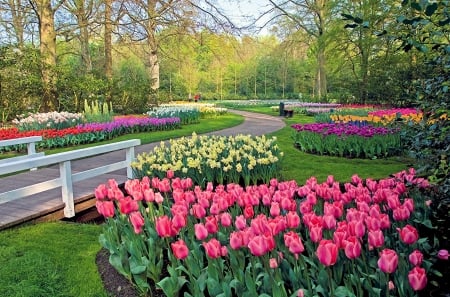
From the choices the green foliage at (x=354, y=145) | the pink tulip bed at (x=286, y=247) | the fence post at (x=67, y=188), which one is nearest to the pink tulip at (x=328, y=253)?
the pink tulip bed at (x=286, y=247)

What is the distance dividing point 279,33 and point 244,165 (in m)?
29.2

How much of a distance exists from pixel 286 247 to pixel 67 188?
3.28 metres

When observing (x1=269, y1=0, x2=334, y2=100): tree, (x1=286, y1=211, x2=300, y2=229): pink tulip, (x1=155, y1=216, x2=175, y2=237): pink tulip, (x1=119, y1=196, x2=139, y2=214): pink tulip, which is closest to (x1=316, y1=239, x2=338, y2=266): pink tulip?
(x1=286, y1=211, x2=300, y2=229): pink tulip

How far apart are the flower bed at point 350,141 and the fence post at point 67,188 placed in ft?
17.6

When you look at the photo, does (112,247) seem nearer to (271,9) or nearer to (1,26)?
(1,26)

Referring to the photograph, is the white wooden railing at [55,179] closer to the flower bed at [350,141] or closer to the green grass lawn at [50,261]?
the green grass lawn at [50,261]

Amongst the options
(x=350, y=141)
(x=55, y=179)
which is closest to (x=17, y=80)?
(x=55, y=179)

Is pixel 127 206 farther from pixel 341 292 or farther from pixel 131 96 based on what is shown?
pixel 131 96

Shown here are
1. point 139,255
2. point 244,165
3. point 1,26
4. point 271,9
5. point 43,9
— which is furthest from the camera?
point 271,9

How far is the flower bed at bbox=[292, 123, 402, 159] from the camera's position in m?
8.09

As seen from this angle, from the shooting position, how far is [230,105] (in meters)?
37.1

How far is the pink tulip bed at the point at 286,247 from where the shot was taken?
2.00 m

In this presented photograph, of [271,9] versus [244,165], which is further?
[271,9]

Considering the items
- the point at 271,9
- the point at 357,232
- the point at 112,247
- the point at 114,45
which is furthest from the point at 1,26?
the point at 357,232
